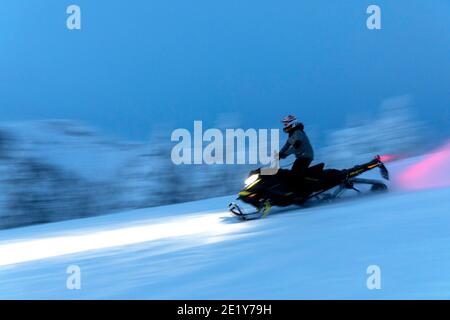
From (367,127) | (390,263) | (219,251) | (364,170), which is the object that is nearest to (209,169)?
(367,127)

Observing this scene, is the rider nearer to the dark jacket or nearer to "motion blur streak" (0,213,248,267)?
the dark jacket

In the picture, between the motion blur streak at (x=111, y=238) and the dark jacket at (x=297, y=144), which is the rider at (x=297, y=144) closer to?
the dark jacket at (x=297, y=144)

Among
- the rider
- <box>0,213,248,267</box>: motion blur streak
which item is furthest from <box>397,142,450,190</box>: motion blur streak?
<box>0,213,248,267</box>: motion blur streak

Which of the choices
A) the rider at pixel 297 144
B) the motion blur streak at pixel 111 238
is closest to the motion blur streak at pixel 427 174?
the rider at pixel 297 144

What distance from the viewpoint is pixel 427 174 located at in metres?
7.54

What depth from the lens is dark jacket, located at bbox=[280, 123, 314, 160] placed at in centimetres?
627

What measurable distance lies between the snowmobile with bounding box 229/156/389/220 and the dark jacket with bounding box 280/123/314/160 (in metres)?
0.26

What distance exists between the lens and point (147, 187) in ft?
44.7

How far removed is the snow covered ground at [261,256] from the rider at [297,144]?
0.67m

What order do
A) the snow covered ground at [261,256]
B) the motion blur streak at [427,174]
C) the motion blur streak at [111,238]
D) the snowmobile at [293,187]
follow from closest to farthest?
1. the snow covered ground at [261,256]
2. the motion blur streak at [111,238]
3. the snowmobile at [293,187]
4. the motion blur streak at [427,174]

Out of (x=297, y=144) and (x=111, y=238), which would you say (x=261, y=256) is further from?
(x=111, y=238)

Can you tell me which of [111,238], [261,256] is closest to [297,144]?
[261,256]

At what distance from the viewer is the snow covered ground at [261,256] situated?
370 centimetres
